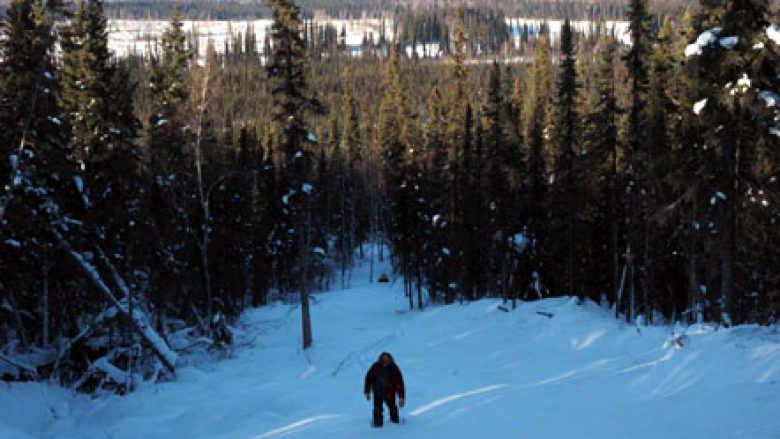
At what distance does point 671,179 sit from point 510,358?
8.50 meters

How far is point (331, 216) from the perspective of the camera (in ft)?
251

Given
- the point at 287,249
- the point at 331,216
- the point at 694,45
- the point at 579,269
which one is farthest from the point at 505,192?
the point at 331,216

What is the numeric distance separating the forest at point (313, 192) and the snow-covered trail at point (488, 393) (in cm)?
201

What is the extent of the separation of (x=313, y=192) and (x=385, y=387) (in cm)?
2249

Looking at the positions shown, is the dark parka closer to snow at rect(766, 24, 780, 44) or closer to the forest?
the forest

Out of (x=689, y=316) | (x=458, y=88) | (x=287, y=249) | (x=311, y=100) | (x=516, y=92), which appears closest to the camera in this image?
(x=311, y=100)

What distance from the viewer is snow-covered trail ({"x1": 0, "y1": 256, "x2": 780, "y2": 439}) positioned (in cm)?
1105

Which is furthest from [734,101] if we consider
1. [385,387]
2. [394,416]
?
[394,416]

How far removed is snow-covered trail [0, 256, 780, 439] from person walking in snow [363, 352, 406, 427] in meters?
0.38

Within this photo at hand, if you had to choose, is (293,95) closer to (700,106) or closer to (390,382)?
(700,106)

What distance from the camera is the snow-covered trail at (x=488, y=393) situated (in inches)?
435

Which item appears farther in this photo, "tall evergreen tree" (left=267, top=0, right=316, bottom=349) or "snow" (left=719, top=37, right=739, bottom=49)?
"tall evergreen tree" (left=267, top=0, right=316, bottom=349)

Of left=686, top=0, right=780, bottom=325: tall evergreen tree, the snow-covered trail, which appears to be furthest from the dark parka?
left=686, top=0, right=780, bottom=325: tall evergreen tree

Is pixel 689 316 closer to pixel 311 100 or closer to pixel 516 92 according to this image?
pixel 311 100
